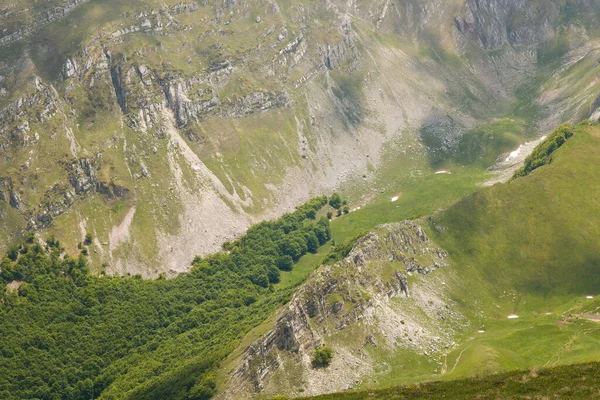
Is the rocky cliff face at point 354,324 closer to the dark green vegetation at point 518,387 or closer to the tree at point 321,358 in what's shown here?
the tree at point 321,358

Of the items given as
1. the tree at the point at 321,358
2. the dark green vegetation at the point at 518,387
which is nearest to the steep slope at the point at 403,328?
the tree at the point at 321,358

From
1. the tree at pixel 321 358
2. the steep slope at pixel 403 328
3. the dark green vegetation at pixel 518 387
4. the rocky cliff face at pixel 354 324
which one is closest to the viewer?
the dark green vegetation at pixel 518 387

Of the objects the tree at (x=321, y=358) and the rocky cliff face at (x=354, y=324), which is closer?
the rocky cliff face at (x=354, y=324)

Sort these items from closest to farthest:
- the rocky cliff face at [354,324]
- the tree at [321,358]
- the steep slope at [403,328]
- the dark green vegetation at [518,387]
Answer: the dark green vegetation at [518,387], the steep slope at [403,328], the rocky cliff face at [354,324], the tree at [321,358]

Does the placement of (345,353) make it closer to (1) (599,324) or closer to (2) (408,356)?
(2) (408,356)

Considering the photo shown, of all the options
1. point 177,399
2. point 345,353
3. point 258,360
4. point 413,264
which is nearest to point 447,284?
point 413,264

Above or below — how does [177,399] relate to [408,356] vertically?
above
